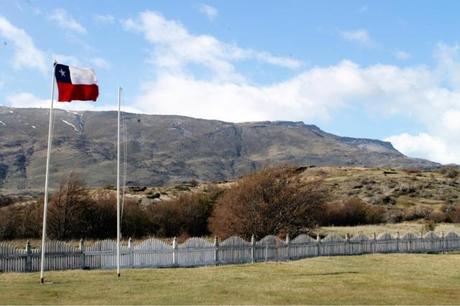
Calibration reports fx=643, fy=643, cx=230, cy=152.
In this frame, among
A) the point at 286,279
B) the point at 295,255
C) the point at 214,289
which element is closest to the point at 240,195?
the point at 295,255

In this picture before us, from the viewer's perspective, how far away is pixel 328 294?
1975 centimetres

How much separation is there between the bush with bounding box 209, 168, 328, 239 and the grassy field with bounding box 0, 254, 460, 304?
14487 millimetres

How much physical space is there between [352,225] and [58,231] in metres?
38.7

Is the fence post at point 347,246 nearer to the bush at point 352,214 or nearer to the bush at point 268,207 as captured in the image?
the bush at point 268,207

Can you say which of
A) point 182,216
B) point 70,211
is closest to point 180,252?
point 70,211

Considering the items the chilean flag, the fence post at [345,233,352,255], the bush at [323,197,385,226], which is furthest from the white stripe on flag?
the bush at [323,197,385,226]

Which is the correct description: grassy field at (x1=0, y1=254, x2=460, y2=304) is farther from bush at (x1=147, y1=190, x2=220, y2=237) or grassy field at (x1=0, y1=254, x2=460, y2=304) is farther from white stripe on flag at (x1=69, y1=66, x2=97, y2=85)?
bush at (x1=147, y1=190, x2=220, y2=237)

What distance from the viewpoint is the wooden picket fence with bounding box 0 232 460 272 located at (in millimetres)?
25562

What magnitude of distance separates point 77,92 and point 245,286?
870cm

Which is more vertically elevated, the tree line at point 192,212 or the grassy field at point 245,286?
the tree line at point 192,212

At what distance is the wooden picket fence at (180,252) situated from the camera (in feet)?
83.9

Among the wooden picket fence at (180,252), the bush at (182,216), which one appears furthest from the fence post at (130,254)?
the bush at (182,216)

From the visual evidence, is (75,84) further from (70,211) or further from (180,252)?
(70,211)

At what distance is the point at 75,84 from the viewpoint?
22.0 meters
